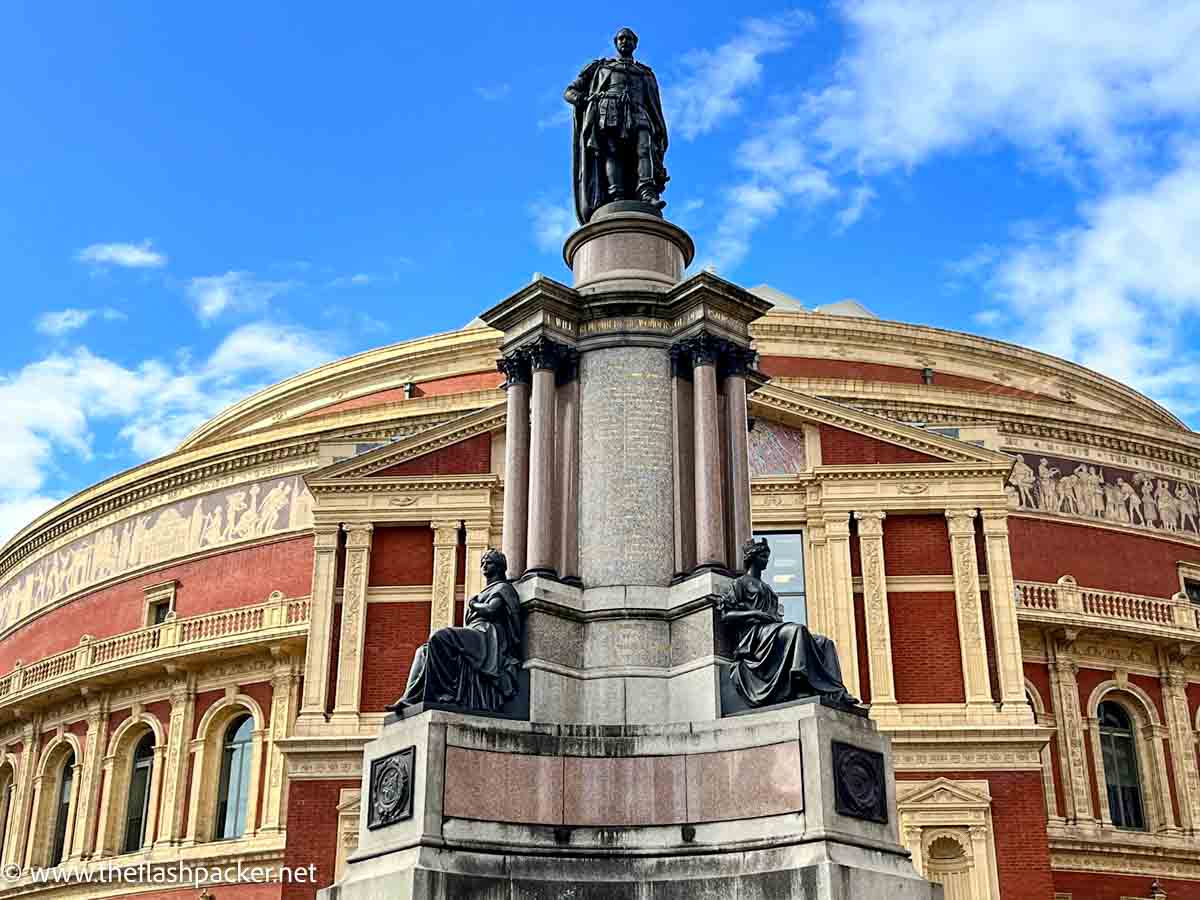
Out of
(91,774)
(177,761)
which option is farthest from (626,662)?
(91,774)

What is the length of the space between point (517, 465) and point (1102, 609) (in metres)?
27.6

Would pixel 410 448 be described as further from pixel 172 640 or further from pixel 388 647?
pixel 172 640

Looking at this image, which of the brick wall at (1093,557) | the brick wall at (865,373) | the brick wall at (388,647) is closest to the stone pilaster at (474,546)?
the brick wall at (388,647)

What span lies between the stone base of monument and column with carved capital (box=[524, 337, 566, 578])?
71.5 inches

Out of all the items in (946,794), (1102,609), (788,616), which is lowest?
(946,794)

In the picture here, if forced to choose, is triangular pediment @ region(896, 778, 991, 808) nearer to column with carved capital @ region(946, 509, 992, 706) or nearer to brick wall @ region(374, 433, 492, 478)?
column with carved capital @ region(946, 509, 992, 706)

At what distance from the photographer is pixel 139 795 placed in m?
39.6

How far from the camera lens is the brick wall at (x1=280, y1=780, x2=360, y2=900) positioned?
106 feet

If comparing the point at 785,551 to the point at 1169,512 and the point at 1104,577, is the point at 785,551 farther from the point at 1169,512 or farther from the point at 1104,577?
the point at 1169,512

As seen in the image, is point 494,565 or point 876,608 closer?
point 494,565

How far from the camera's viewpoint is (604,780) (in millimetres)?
12117

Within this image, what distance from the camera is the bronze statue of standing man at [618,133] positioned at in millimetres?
15484

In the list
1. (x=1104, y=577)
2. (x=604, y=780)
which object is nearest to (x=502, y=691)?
(x=604, y=780)

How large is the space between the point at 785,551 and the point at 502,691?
23.7m
